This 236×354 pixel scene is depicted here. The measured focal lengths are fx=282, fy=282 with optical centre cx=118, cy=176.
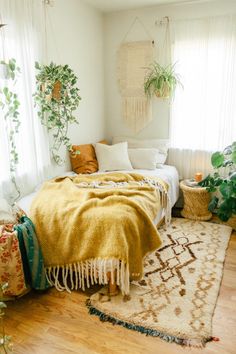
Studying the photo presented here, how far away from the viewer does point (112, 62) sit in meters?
3.82

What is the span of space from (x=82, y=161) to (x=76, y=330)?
1910mm

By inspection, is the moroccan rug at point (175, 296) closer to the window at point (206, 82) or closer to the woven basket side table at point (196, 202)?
the woven basket side table at point (196, 202)

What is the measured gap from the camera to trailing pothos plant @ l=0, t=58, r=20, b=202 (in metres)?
2.20

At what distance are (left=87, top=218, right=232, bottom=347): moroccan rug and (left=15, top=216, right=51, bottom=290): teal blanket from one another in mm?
391

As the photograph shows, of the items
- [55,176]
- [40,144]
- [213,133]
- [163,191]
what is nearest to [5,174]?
[40,144]

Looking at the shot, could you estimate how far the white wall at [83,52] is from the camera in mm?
2900

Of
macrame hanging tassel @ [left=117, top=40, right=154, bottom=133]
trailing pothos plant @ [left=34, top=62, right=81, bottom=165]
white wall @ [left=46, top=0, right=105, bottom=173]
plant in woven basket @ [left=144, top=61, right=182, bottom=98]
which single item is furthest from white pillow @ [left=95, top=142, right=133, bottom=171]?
plant in woven basket @ [left=144, top=61, right=182, bottom=98]

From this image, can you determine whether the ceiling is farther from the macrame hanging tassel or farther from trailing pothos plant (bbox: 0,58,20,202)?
trailing pothos plant (bbox: 0,58,20,202)

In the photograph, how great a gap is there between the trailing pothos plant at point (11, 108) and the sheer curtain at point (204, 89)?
1983 millimetres

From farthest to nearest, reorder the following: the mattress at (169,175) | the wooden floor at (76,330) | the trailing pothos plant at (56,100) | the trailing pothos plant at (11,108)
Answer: the mattress at (169,175), the trailing pothos plant at (56,100), the trailing pothos plant at (11,108), the wooden floor at (76,330)

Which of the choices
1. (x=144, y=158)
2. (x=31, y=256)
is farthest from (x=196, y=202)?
(x=31, y=256)

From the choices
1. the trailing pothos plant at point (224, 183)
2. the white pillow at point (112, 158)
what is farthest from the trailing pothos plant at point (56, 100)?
the trailing pothos plant at point (224, 183)

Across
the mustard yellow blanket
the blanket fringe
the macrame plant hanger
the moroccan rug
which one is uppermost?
the macrame plant hanger

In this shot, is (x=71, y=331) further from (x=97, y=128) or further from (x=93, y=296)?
(x=97, y=128)
